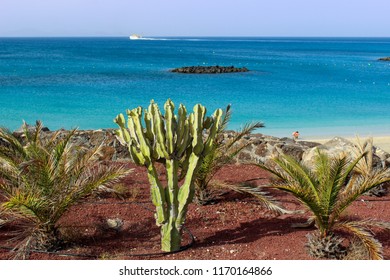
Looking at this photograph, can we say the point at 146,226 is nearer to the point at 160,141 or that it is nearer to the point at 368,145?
the point at 160,141

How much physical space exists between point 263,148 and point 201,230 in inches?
174

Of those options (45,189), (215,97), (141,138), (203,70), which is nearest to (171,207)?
(141,138)

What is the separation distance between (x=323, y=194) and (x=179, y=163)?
6.12ft

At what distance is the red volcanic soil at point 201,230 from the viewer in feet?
19.6

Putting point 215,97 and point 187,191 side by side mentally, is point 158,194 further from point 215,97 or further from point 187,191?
point 215,97

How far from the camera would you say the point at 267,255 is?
5.89 meters

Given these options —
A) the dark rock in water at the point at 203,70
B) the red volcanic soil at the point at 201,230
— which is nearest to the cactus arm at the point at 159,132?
the red volcanic soil at the point at 201,230

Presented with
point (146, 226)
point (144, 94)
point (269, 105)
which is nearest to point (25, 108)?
point (144, 94)

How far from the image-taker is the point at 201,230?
681 cm

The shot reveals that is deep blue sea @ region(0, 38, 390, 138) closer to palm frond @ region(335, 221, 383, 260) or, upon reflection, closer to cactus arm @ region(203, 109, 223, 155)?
cactus arm @ region(203, 109, 223, 155)

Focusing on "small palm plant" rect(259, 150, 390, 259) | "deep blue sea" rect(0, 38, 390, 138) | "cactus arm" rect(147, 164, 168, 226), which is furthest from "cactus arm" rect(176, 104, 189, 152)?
"deep blue sea" rect(0, 38, 390, 138)

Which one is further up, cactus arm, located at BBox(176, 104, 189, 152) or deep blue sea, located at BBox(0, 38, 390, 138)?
cactus arm, located at BBox(176, 104, 189, 152)

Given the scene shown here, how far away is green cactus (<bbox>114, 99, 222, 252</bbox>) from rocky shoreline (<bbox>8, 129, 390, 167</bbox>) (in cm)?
414

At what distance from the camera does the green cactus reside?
577cm
